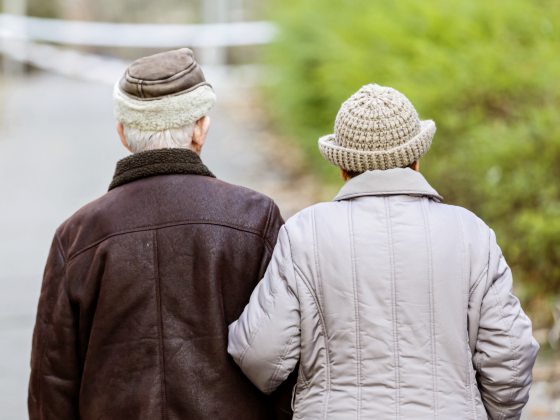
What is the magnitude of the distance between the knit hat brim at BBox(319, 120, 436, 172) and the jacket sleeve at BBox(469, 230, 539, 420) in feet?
1.05

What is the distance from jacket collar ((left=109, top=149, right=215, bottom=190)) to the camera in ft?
9.82

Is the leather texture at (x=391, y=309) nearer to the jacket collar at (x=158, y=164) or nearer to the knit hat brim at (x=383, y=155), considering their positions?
the knit hat brim at (x=383, y=155)

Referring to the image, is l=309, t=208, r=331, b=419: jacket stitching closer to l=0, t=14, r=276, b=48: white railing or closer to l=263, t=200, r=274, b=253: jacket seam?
l=263, t=200, r=274, b=253: jacket seam

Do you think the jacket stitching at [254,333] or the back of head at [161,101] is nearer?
the jacket stitching at [254,333]

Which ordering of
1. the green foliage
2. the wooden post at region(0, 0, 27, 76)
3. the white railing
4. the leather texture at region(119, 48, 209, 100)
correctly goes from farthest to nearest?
1. the wooden post at region(0, 0, 27, 76)
2. the white railing
3. the green foliage
4. the leather texture at region(119, 48, 209, 100)

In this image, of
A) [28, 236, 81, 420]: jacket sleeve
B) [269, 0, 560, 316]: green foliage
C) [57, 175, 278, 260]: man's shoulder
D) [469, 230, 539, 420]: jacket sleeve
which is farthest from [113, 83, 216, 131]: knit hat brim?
[269, 0, 560, 316]: green foliage

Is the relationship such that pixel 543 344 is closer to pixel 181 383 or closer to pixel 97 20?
pixel 181 383

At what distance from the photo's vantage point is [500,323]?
9.14 feet

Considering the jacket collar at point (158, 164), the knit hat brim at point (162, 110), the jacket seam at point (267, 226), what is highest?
the knit hat brim at point (162, 110)

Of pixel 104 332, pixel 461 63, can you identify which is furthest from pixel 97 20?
pixel 104 332

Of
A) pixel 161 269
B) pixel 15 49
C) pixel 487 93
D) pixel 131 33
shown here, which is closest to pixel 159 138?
pixel 161 269

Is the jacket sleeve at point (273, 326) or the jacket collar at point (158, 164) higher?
the jacket collar at point (158, 164)

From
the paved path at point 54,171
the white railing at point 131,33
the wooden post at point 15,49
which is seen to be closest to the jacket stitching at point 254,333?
the paved path at point 54,171

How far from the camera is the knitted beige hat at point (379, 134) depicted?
2.81 meters
